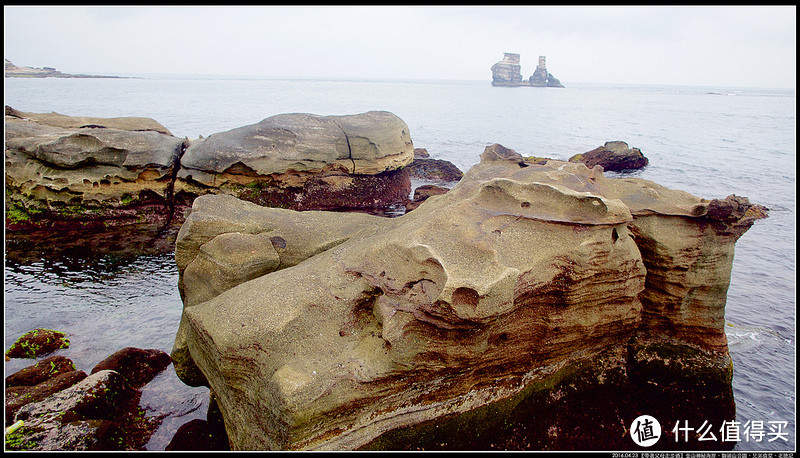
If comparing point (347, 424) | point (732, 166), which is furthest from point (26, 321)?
point (732, 166)

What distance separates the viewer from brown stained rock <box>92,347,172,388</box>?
683 centimetres

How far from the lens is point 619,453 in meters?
4.93

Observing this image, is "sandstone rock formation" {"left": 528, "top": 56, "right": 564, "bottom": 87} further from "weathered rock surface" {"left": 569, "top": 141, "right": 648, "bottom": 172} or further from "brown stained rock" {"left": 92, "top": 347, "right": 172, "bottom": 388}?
"brown stained rock" {"left": 92, "top": 347, "right": 172, "bottom": 388}

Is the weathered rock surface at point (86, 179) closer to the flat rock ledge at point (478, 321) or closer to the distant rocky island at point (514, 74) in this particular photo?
the flat rock ledge at point (478, 321)

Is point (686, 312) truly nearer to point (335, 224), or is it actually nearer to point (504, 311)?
point (504, 311)

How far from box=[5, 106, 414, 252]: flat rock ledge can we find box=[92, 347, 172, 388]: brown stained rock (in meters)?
6.69

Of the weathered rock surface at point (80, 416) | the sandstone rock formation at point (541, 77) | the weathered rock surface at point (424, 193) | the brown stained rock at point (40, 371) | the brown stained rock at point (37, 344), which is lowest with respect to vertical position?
the brown stained rock at point (37, 344)

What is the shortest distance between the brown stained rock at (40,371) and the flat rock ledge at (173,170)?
6.52 meters

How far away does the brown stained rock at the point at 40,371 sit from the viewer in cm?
654

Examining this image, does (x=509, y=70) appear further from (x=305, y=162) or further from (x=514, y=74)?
(x=305, y=162)

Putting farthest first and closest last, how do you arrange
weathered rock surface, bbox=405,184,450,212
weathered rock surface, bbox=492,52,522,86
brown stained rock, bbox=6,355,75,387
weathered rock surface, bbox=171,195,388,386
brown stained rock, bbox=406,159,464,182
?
1. weathered rock surface, bbox=492,52,522,86
2. brown stained rock, bbox=406,159,464,182
3. weathered rock surface, bbox=405,184,450,212
4. brown stained rock, bbox=6,355,75,387
5. weathered rock surface, bbox=171,195,388,386

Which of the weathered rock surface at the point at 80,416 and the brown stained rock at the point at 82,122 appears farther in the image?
the brown stained rock at the point at 82,122

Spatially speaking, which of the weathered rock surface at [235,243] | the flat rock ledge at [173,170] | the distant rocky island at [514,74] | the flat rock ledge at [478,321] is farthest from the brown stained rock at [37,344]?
the distant rocky island at [514,74]

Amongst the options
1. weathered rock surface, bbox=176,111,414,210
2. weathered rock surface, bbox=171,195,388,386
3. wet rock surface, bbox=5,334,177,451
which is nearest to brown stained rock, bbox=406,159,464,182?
weathered rock surface, bbox=176,111,414,210
